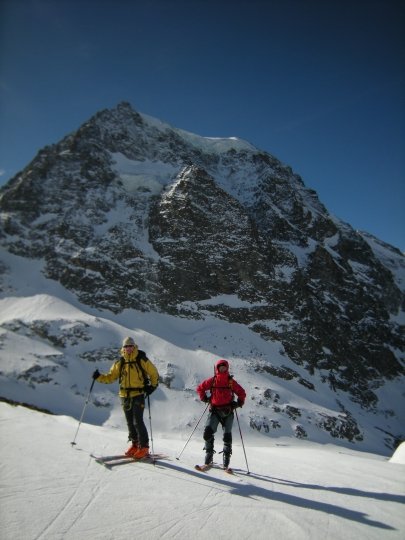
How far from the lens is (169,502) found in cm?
460

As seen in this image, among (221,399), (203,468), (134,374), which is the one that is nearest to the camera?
(203,468)

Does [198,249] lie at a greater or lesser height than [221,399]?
greater

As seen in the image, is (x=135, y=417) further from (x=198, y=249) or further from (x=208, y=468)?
(x=198, y=249)

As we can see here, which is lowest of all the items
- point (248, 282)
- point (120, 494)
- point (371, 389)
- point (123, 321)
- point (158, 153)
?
point (120, 494)

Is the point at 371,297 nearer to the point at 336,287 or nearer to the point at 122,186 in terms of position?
the point at 336,287

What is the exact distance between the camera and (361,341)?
66.1 m

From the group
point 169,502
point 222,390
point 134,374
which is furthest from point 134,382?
point 169,502

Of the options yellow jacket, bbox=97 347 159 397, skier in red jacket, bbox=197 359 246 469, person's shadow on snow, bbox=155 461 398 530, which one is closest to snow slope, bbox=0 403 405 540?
person's shadow on snow, bbox=155 461 398 530

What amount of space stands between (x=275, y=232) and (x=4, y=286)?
157 feet

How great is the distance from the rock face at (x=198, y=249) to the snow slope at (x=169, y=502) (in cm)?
3844

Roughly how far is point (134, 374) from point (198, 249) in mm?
58032

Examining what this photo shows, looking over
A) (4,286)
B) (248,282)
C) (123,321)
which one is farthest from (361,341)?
(4,286)

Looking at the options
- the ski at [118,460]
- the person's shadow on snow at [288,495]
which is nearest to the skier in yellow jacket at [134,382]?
the ski at [118,460]

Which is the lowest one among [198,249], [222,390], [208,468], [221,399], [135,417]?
[208,468]
